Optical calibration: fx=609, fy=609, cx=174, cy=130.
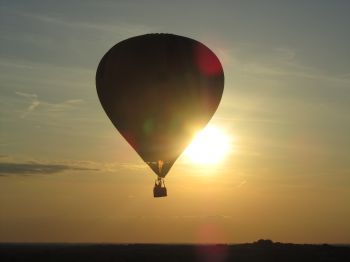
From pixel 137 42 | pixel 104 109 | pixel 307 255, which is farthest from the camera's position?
pixel 307 255

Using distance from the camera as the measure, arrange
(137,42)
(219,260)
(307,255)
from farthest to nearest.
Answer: (307,255) < (219,260) < (137,42)

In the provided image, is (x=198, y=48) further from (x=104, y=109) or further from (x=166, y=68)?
(x=104, y=109)

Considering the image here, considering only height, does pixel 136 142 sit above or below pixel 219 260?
above

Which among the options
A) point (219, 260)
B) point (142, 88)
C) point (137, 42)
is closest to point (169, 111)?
point (142, 88)

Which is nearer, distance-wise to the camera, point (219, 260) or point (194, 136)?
point (194, 136)

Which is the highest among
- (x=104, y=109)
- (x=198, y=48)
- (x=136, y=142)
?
(x=198, y=48)
